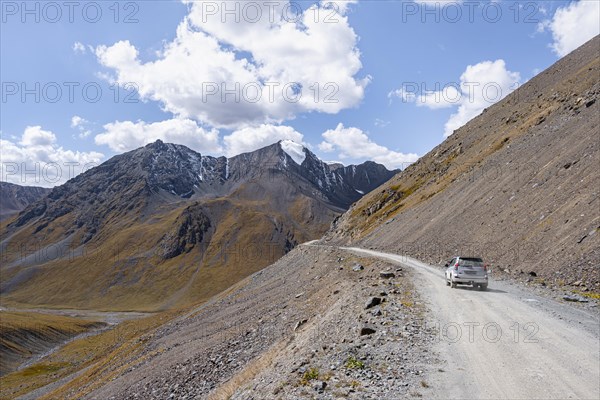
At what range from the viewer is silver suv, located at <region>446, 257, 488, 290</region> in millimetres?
25734

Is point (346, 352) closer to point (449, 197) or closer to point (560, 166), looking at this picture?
point (560, 166)

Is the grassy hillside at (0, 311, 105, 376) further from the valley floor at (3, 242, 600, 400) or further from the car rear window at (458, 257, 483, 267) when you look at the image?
the car rear window at (458, 257, 483, 267)

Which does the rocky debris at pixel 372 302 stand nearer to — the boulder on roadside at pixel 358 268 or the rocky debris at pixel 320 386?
the rocky debris at pixel 320 386

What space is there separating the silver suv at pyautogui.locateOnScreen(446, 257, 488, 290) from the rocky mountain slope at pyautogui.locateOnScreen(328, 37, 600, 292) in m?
4.05

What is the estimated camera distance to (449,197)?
65.0m

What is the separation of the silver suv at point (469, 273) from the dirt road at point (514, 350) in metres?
4.47

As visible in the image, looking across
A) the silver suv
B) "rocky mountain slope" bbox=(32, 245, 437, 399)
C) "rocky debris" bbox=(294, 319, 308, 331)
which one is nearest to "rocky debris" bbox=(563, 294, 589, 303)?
the silver suv

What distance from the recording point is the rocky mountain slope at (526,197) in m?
30.1

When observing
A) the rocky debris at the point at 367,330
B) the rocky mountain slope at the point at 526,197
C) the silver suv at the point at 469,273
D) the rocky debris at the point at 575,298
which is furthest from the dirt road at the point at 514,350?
the rocky mountain slope at the point at 526,197

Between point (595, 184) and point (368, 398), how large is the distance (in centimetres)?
3365

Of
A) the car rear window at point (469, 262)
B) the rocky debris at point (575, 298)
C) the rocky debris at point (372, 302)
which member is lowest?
the rocky debris at point (575, 298)

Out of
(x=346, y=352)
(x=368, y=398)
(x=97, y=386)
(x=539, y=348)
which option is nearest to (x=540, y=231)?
(x=539, y=348)

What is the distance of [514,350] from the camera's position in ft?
42.2

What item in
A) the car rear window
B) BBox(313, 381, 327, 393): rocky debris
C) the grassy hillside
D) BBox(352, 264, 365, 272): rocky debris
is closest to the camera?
BBox(313, 381, 327, 393): rocky debris
